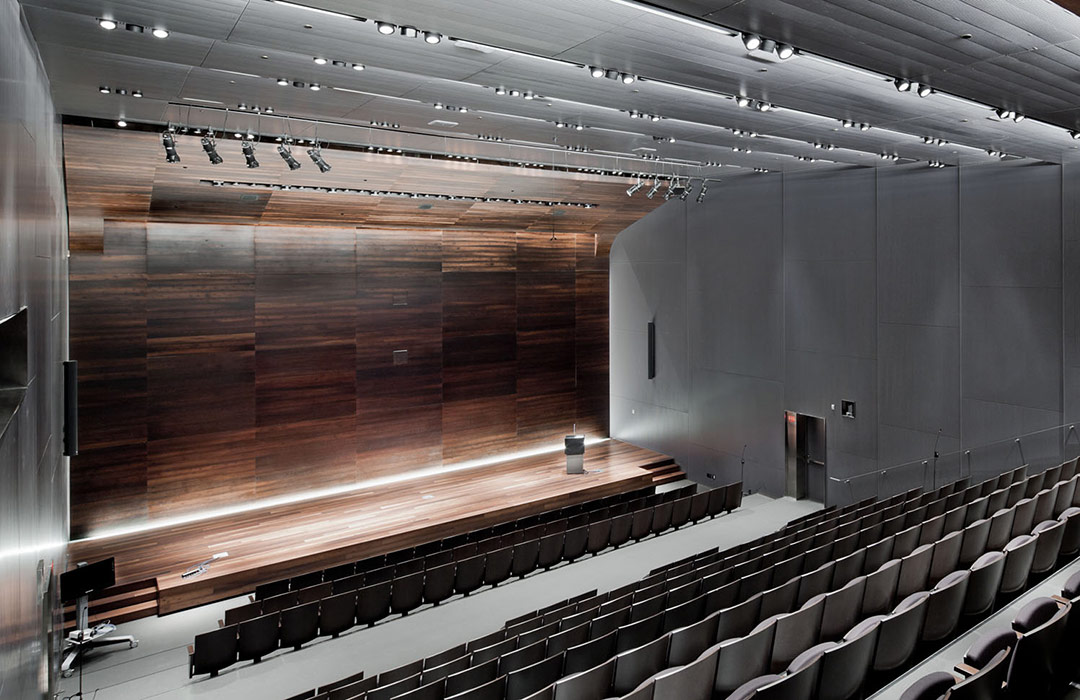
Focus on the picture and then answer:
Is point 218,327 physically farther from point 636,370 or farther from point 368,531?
point 636,370

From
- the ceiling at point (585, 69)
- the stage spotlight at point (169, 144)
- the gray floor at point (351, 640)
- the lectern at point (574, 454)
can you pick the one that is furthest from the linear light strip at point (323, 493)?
the stage spotlight at point (169, 144)

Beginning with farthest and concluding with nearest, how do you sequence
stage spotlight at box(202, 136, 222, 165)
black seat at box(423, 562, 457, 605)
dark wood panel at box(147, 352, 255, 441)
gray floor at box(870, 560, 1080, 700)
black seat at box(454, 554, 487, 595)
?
dark wood panel at box(147, 352, 255, 441) → black seat at box(454, 554, 487, 595) → black seat at box(423, 562, 457, 605) → stage spotlight at box(202, 136, 222, 165) → gray floor at box(870, 560, 1080, 700)

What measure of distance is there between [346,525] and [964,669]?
8.06 m

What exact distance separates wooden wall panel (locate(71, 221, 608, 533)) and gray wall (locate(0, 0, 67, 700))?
3883mm

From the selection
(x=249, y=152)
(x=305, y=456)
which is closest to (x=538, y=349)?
(x=305, y=456)

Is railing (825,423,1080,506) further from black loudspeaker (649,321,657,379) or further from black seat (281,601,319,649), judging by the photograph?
black seat (281,601,319,649)

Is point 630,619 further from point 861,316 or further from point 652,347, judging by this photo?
point 652,347

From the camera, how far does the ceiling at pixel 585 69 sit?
377 centimetres

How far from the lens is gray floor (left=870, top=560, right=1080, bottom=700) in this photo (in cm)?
336

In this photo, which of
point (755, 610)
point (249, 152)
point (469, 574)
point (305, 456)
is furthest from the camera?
point (305, 456)

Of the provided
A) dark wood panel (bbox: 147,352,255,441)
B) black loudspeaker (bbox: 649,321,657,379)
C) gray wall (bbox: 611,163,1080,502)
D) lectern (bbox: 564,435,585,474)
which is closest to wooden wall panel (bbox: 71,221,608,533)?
dark wood panel (bbox: 147,352,255,441)

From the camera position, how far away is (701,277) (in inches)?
484

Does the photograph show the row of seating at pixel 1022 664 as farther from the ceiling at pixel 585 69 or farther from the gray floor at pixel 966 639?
the ceiling at pixel 585 69

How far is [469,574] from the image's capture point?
7.56m
